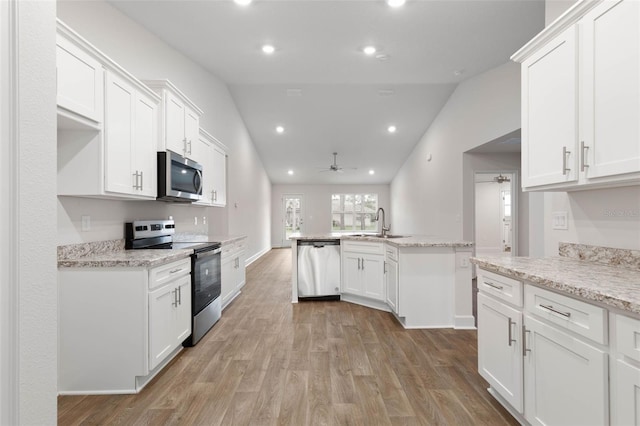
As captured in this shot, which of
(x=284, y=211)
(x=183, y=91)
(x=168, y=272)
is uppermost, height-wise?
(x=183, y=91)

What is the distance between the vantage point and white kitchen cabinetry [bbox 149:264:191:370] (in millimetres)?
2250

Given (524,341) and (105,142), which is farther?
(105,142)

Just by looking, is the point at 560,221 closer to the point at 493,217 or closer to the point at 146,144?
the point at 146,144

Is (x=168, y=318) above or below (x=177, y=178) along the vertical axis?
below

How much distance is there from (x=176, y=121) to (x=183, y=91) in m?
1.24

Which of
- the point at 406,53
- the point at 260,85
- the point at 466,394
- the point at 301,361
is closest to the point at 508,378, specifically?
the point at 466,394

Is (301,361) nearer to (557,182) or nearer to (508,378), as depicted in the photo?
(508,378)

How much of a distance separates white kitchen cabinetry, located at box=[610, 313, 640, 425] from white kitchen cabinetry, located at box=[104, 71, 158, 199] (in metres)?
2.79

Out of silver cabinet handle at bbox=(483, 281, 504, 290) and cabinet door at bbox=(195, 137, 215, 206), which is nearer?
silver cabinet handle at bbox=(483, 281, 504, 290)

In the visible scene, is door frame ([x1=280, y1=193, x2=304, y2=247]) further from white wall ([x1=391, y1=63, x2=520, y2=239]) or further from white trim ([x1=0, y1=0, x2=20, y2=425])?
white trim ([x1=0, y1=0, x2=20, y2=425])

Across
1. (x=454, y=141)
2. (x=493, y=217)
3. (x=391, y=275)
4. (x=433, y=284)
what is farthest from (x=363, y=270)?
(x=493, y=217)

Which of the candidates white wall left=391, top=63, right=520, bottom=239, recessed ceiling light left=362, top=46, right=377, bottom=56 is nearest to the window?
white wall left=391, top=63, right=520, bottom=239

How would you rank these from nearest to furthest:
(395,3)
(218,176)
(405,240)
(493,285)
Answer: (493,285)
(395,3)
(405,240)
(218,176)

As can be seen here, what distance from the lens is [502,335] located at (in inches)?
72.7
